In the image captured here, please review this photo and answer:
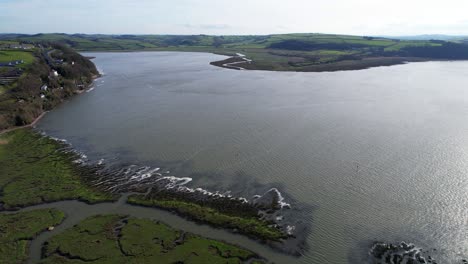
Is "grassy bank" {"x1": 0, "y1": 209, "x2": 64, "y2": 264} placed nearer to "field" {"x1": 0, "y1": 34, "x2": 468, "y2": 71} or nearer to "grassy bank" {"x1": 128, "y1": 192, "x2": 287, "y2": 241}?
"grassy bank" {"x1": 128, "y1": 192, "x2": 287, "y2": 241}

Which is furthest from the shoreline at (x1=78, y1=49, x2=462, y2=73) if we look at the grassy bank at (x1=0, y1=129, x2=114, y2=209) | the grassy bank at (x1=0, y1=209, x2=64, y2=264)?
the grassy bank at (x1=0, y1=209, x2=64, y2=264)

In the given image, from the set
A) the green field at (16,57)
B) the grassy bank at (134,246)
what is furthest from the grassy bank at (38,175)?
the green field at (16,57)

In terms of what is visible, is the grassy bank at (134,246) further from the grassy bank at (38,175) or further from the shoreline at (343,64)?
the shoreline at (343,64)

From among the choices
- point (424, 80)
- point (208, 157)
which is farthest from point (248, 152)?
point (424, 80)

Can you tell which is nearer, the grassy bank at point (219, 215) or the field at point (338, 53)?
the grassy bank at point (219, 215)

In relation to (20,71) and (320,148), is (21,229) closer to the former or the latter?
(320,148)

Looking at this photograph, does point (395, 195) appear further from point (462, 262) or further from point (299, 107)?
point (299, 107)
